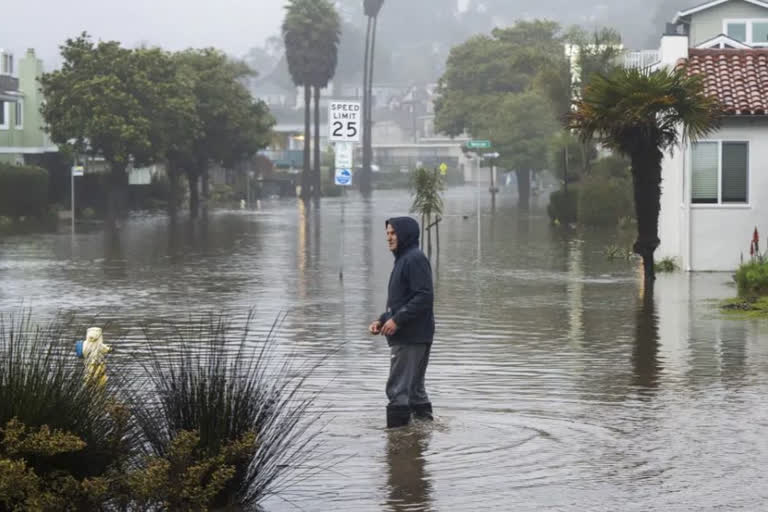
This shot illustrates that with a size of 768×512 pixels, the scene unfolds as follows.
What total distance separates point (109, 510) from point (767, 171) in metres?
23.2

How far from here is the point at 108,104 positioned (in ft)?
216

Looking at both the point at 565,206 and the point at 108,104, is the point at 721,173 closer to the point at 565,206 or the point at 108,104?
the point at 565,206

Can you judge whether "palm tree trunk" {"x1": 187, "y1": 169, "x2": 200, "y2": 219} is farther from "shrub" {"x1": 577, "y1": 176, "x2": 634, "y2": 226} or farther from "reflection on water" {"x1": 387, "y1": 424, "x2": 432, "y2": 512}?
"reflection on water" {"x1": 387, "y1": 424, "x2": 432, "y2": 512}

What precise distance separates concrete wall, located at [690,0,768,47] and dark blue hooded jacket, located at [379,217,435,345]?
40262 mm

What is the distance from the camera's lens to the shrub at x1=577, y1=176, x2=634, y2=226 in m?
53.1

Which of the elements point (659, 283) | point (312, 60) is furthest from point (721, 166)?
point (312, 60)

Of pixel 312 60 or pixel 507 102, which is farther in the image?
pixel 312 60

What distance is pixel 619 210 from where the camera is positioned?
174ft

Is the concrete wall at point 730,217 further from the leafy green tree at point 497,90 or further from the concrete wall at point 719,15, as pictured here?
the leafy green tree at point 497,90

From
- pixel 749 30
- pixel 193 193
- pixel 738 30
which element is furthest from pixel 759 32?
pixel 193 193

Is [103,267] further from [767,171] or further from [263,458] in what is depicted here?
[263,458]

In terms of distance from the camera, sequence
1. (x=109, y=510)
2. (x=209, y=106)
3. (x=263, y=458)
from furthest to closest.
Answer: (x=209, y=106) < (x=263, y=458) < (x=109, y=510)

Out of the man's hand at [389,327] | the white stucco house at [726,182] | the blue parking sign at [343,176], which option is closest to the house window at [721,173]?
the white stucco house at [726,182]

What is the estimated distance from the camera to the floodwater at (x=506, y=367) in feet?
32.7
